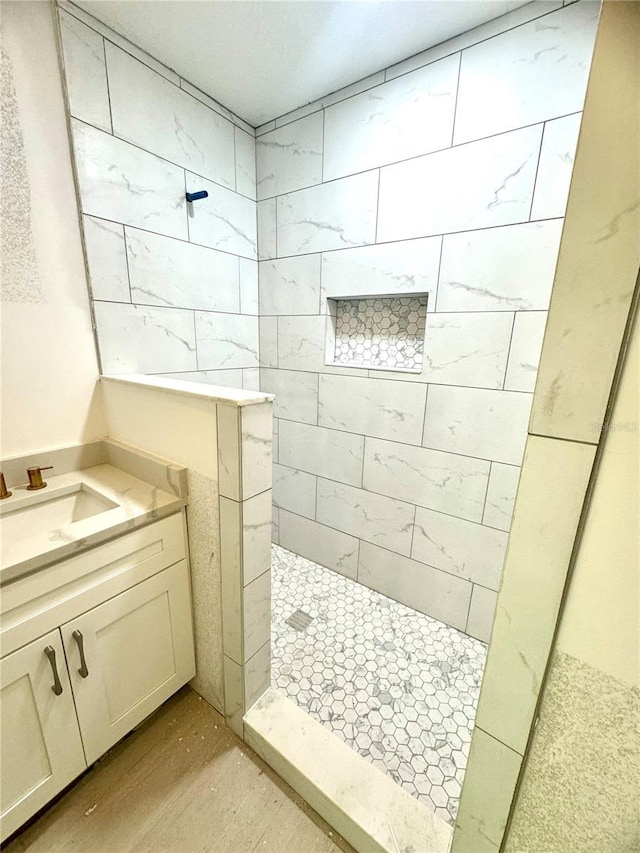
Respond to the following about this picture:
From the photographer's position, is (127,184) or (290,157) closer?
(127,184)

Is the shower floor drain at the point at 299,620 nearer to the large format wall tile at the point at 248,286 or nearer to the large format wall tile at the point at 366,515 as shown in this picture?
the large format wall tile at the point at 366,515

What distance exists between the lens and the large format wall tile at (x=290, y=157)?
169cm

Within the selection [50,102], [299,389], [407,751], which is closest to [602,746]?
[407,751]

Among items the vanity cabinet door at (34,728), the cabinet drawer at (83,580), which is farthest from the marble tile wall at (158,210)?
the vanity cabinet door at (34,728)

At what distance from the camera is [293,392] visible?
2.03 metres

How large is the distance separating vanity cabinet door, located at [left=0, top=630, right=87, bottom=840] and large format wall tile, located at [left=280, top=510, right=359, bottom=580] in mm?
1322

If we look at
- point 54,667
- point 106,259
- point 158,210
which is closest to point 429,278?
point 158,210

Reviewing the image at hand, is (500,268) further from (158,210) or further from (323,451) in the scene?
(158,210)

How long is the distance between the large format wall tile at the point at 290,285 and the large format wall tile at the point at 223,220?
6.4 inches

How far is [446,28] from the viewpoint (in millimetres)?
1260

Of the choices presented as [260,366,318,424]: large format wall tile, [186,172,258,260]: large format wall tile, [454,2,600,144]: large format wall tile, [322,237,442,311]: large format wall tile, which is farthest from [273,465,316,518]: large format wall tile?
[454,2,600,144]: large format wall tile

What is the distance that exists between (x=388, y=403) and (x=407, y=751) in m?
1.32

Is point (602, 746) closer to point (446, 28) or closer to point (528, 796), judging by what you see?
point (528, 796)

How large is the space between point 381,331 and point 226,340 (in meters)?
0.83
